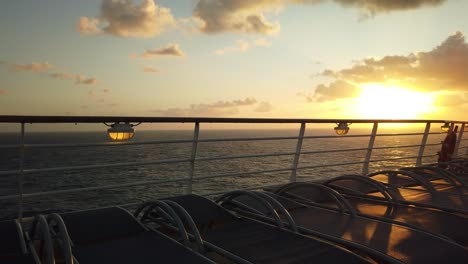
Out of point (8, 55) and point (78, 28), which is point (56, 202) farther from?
point (8, 55)

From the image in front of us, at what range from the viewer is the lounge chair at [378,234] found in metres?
1.97

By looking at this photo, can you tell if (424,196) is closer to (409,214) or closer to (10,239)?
(409,214)

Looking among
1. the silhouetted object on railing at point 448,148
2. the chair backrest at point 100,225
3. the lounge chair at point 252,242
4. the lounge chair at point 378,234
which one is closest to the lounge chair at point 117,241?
the chair backrest at point 100,225

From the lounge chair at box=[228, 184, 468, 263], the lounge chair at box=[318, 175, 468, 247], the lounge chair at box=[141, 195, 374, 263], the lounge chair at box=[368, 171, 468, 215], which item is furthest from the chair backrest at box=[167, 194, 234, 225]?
the lounge chair at box=[368, 171, 468, 215]

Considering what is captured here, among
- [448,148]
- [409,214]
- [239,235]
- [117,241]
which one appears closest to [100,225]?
[117,241]

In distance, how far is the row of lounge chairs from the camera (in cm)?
179

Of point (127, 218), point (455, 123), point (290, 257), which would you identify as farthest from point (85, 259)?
point (455, 123)

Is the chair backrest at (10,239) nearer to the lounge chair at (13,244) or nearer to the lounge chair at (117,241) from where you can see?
the lounge chair at (13,244)

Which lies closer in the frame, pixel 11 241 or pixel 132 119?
pixel 11 241

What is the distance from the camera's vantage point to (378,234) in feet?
7.70

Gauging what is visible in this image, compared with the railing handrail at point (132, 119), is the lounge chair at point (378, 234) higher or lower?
lower

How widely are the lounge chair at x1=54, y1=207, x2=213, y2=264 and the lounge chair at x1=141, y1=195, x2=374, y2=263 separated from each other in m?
0.21

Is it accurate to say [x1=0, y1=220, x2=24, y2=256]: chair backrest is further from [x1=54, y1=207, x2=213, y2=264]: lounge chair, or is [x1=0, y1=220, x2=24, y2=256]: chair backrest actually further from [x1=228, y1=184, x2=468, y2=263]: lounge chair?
[x1=228, y1=184, x2=468, y2=263]: lounge chair

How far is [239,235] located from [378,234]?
0.87 m
